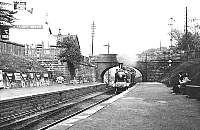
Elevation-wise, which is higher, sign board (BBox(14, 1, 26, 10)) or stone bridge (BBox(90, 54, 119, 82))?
sign board (BBox(14, 1, 26, 10))

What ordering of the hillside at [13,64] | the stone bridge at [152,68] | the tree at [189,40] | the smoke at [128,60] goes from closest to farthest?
1. the hillside at [13,64]
2. the tree at [189,40]
3. the smoke at [128,60]
4. the stone bridge at [152,68]

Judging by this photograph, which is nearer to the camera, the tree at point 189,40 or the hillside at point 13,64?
the hillside at point 13,64

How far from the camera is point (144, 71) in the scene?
7069 centimetres

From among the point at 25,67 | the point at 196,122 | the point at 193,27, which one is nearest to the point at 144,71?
the point at 193,27

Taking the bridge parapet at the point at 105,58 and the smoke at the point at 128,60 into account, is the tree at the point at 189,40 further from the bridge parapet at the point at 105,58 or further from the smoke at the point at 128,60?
the bridge parapet at the point at 105,58

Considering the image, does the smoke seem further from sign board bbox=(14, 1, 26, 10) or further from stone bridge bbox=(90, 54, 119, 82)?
sign board bbox=(14, 1, 26, 10)

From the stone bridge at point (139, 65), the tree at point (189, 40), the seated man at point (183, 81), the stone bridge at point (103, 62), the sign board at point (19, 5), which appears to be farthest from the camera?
the stone bridge at point (103, 62)

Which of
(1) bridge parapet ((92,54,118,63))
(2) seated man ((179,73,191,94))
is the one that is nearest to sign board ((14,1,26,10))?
(1) bridge parapet ((92,54,118,63))

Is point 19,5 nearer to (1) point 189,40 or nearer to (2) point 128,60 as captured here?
(2) point 128,60

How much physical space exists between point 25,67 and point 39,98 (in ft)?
53.3

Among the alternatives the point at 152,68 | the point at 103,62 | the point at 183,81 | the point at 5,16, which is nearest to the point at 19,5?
the point at 103,62

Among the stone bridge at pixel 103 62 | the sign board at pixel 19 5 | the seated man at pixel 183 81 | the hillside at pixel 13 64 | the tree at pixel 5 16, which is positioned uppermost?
the sign board at pixel 19 5

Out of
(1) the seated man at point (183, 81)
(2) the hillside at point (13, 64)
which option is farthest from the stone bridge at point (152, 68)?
(1) the seated man at point (183, 81)

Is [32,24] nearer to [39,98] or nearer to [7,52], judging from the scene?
[7,52]
